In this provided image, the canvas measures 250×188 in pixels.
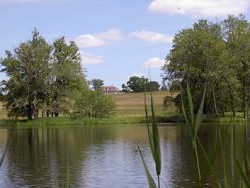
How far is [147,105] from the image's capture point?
2465 millimetres

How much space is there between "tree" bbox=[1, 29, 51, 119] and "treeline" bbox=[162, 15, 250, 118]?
575 inches

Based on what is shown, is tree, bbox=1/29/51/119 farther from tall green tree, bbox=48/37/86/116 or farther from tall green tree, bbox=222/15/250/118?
tall green tree, bbox=222/15/250/118

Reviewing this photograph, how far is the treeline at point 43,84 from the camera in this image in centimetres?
6331

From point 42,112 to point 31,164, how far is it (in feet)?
136

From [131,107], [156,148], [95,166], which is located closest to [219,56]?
[131,107]

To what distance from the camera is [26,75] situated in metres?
63.7

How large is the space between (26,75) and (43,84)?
2289 millimetres

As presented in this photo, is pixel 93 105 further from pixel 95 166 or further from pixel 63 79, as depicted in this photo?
pixel 95 166

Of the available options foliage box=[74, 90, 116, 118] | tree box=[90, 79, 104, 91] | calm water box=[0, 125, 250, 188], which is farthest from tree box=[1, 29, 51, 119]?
calm water box=[0, 125, 250, 188]

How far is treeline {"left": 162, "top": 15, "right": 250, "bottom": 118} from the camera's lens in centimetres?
5681

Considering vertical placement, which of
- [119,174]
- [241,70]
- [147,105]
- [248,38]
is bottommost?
[119,174]

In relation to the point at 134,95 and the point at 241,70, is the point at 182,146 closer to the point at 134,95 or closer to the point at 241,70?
the point at 241,70

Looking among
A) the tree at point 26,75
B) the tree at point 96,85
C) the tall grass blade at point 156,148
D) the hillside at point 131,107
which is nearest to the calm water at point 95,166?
the tall grass blade at point 156,148

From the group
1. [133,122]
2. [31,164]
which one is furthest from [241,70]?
[31,164]
